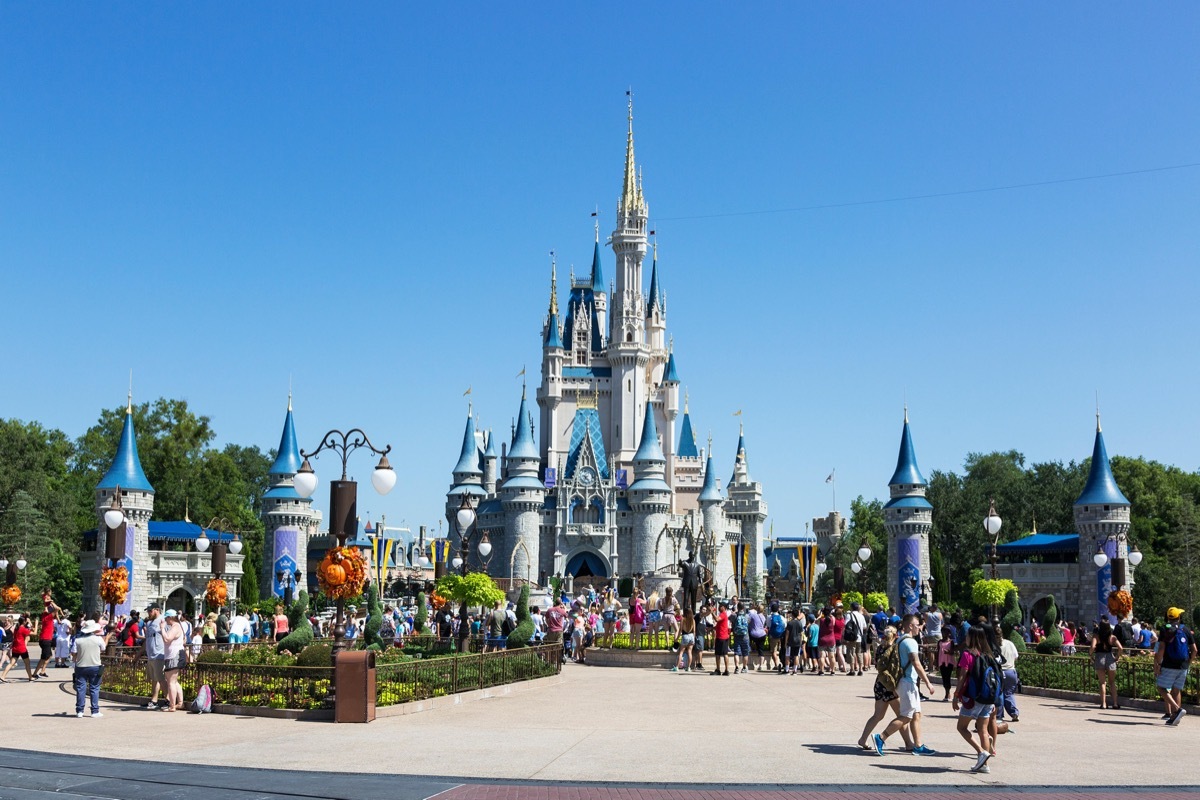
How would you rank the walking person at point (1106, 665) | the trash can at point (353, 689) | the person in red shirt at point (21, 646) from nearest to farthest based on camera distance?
the trash can at point (353, 689) < the walking person at point (1106, 665) < the person in red shirt at point (21, 646)

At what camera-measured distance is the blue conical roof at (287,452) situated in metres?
69.1

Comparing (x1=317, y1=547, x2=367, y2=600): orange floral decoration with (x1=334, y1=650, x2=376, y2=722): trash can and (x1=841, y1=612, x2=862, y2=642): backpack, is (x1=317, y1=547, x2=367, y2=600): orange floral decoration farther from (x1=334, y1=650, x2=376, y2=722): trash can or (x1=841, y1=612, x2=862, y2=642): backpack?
(x1=841, y1=612, x2=862, y2=642): backpack

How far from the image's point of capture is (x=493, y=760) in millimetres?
12367

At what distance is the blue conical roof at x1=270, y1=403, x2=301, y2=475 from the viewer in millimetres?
69125

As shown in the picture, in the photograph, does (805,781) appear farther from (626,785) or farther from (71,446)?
(71,446)

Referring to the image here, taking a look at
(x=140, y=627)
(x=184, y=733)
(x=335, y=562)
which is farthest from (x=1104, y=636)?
(x=140, y=627)

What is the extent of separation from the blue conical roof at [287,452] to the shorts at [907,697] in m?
59.5

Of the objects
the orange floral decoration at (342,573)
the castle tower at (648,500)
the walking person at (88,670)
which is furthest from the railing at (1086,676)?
the castle tower at (648,500)

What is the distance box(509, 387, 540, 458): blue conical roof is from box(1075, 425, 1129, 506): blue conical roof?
128ft

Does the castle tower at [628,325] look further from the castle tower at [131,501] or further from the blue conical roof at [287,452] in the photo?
the castle tower at [131,501]

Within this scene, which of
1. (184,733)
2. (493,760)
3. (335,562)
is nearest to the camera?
(493,760)

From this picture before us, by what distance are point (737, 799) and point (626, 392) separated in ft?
280

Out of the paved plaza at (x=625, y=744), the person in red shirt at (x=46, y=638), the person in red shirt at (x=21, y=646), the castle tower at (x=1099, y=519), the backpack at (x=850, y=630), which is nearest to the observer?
the paved plaza at (x=625, y=744)

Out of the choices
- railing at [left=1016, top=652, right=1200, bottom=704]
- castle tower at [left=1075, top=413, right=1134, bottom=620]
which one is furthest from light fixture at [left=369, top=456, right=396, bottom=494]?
castle tower at [left=1075, top=413, right=1134, bottom=620]
